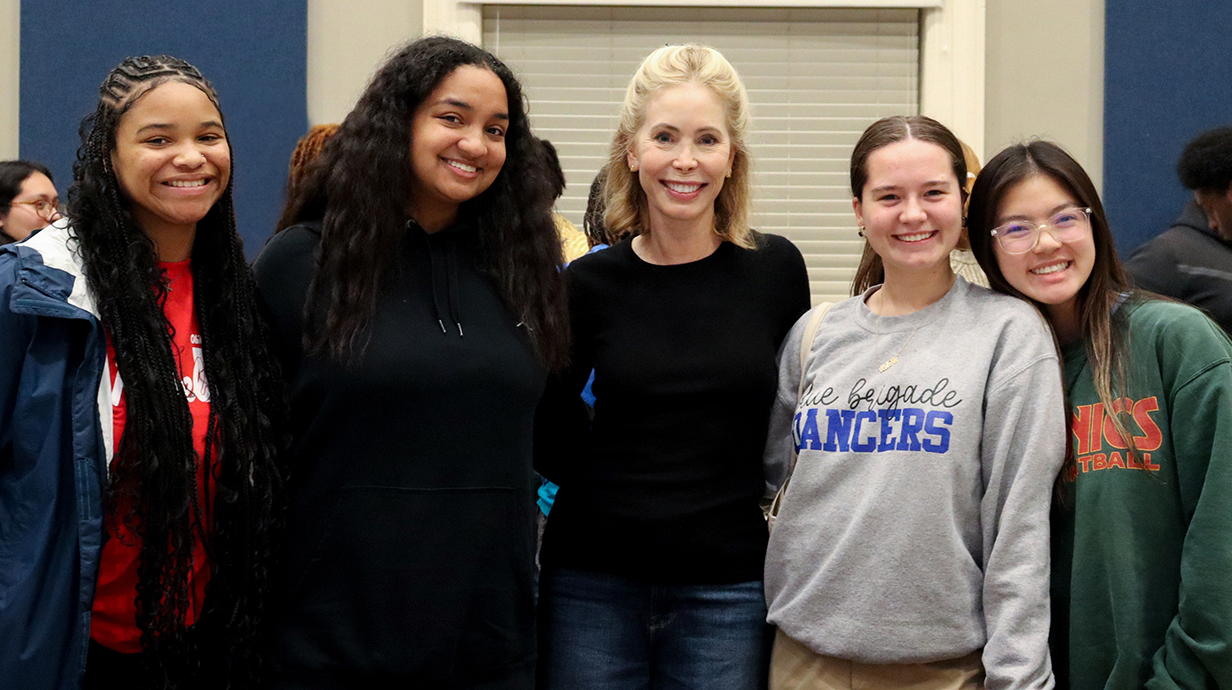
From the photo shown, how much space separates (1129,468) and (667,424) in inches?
29.5

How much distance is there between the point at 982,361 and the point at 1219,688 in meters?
0.58

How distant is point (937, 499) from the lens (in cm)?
167

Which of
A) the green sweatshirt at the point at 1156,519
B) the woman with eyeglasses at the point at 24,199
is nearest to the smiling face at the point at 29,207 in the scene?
the woman with eyeglasses at the point at 24,199

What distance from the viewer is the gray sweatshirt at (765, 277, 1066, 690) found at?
1621 millimetres

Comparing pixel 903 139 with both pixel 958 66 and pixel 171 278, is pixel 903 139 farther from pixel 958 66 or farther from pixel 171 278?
pixel 958 66

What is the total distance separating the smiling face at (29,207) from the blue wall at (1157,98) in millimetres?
4088

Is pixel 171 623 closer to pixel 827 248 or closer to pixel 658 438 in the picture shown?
pixel 658 438

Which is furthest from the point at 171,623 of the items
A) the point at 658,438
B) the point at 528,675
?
the point at 658,438

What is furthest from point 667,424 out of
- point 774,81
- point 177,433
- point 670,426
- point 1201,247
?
point 774,81

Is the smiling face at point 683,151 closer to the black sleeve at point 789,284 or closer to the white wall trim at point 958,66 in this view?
the black sleeve at point 789,284

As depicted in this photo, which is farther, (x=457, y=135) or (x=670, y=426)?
(x=670, y=426)

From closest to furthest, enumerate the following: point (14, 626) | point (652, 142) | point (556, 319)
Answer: point (14, 626)
point (556, 319)
point (652, 142)

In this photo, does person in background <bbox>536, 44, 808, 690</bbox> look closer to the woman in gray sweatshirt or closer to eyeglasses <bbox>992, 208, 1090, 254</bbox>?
the woman in gray sweatshirt

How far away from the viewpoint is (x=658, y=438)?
6.26 ft
